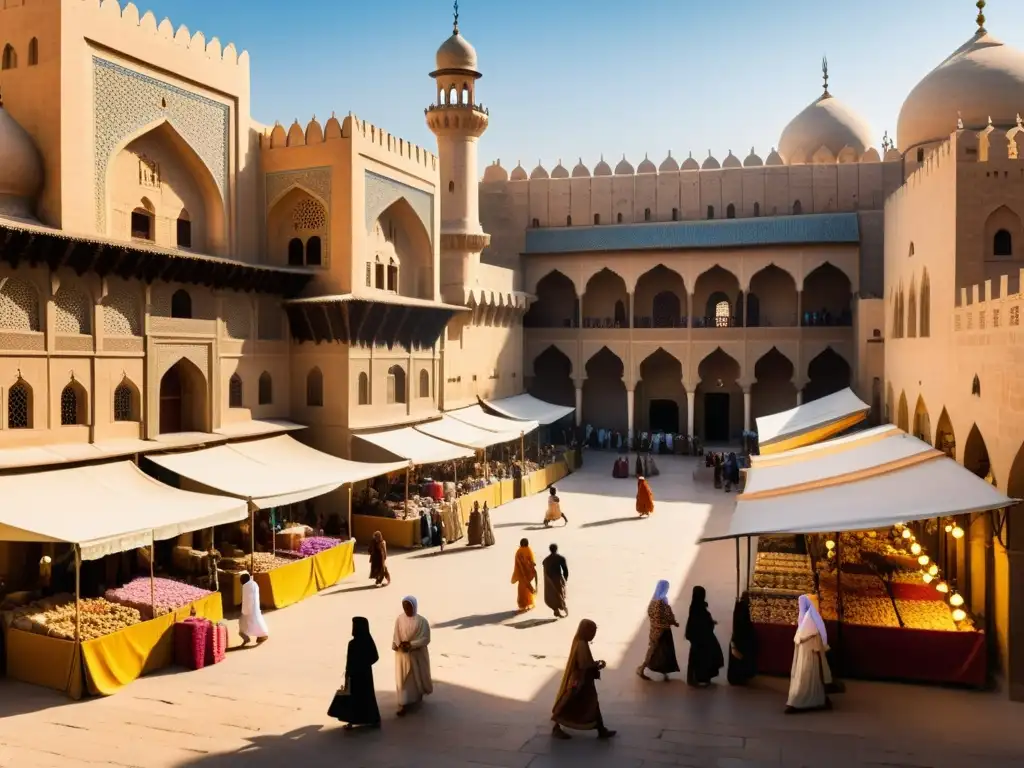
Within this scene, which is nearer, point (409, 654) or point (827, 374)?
point (409, 654)

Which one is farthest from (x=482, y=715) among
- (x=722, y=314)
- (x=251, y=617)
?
(x=722, y=314)

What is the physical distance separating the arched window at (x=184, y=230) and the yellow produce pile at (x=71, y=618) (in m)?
7.71

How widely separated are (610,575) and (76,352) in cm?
907

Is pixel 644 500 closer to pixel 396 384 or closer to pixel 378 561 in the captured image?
pixel 396 384

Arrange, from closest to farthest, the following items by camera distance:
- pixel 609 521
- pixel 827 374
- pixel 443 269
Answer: pixel 609 521
pixel 443 269
pixel 827 374

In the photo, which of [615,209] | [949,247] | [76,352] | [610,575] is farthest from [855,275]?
[76,352]

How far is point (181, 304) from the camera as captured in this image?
50.5 feet

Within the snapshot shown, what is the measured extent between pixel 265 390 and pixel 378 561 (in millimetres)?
5666

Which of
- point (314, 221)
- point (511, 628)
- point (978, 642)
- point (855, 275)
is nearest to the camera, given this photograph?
point (978, 642)

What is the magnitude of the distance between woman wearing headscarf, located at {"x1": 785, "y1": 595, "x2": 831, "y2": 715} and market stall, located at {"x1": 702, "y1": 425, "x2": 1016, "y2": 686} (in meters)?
0.90

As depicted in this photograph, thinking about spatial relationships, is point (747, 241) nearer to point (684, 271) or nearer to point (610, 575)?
point (684, 271)

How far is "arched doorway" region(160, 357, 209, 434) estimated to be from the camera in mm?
15422

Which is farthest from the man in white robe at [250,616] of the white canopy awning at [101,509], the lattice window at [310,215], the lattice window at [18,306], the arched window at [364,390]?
the lattice window at [310,215]

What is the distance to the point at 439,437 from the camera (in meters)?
20.0
